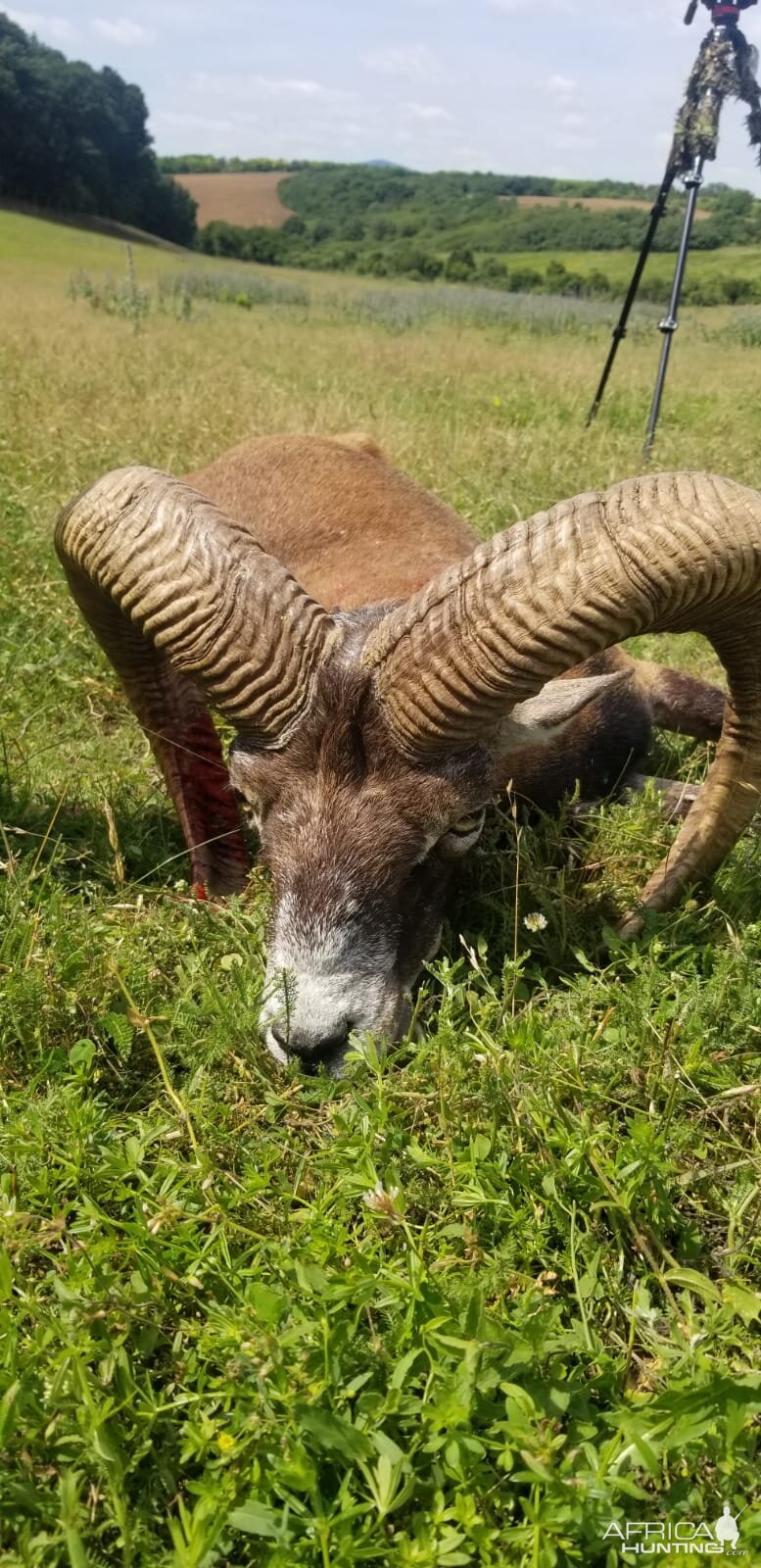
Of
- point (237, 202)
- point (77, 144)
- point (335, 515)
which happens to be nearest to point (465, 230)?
point (237, 202)

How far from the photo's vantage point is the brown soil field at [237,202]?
10475 cm

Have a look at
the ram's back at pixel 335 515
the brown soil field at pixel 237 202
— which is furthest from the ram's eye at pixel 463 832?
the brown soil field at pixel 237 202

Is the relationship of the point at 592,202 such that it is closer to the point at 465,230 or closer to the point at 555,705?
the point at 465,230

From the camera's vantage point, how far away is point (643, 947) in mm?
3934

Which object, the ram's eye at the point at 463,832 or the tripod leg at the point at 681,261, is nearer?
the ram's eye at the point at 463,832

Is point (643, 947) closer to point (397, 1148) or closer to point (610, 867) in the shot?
point (610, 867)

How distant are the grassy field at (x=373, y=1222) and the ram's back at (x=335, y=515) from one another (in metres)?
1.51

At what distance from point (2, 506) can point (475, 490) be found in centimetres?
398

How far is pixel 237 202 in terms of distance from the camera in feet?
352

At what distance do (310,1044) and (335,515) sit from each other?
3.88 m

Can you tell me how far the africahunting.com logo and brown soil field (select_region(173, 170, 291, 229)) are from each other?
118 meters

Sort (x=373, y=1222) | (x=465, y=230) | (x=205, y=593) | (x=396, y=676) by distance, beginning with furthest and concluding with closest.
→ (x=465, y=230)
(x=205, y=593)
(x=396, y=676)
(x=373, y=1222)

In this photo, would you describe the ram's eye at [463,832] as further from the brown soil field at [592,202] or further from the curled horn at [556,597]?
the brown soil field at [592,202]

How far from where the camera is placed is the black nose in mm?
3322
